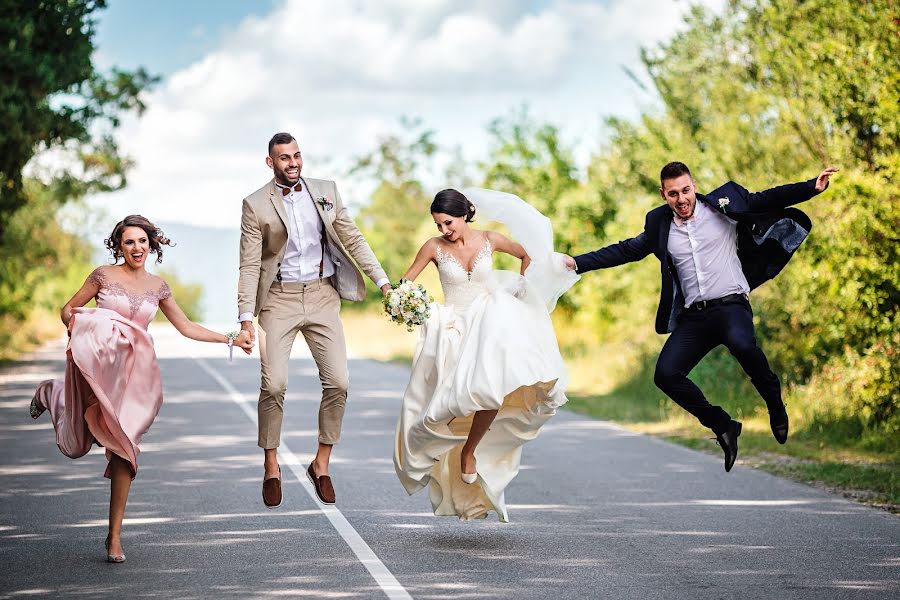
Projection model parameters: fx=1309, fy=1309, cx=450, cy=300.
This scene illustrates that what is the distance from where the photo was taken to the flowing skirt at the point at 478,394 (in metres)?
8.77

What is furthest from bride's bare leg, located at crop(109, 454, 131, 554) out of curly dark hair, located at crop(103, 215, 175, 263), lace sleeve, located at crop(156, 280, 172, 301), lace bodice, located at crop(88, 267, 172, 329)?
curly dark hair, located at crop(103, 215, 175, 263)

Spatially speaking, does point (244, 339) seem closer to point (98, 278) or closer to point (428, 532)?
point (98, 278)

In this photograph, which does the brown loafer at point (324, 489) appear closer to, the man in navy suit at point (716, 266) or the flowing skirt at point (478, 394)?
the flowing skirt at point (478, 394)

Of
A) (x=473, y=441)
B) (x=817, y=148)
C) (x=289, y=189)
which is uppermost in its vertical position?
(x=817, y=148)

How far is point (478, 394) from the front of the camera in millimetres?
8695

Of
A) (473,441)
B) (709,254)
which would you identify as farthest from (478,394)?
(709,254)

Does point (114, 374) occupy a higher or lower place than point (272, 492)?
higher

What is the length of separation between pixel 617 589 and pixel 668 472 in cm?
557

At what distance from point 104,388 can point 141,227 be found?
44.1 inches

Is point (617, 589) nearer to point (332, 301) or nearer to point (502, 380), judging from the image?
point (502, 380)

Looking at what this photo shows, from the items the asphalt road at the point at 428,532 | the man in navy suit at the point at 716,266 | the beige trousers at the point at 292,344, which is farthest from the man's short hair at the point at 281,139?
the asphalt road at the point at 428,532

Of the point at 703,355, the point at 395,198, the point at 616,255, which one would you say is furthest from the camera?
the point at 395,198

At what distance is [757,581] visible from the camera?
7.61 meters

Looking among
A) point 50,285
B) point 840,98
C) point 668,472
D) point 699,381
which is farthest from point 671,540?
point 50,285
